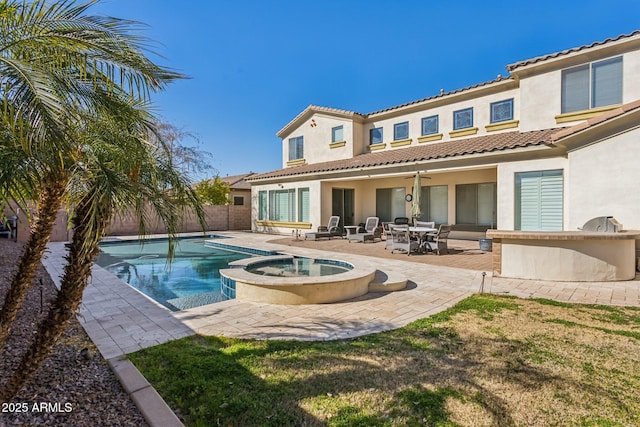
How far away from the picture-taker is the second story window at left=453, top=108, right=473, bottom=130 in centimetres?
1777

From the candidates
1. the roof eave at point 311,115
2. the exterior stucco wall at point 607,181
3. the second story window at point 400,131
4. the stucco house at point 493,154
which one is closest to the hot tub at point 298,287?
the exterior stucco wall at point 607,181

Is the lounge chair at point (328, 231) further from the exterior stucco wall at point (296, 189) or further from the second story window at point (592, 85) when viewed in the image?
the second story window at point (592, 85)

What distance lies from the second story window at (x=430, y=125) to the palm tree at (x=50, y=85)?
1802 centimetres

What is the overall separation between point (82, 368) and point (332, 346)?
3.40 m

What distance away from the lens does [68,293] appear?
10.3 feet

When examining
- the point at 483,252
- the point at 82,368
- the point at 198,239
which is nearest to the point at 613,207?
the point at 483,252

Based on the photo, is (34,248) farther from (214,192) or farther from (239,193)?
(239,193)

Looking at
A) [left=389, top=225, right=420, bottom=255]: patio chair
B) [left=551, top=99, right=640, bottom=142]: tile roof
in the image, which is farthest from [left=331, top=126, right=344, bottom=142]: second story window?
[left=551, top=99, right=640, bottom=142]: tile roof

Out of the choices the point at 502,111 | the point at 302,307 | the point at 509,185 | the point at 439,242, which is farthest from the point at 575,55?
the point at 302,307

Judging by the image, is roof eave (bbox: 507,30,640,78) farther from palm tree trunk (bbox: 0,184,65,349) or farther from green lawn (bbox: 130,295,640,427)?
palm tree trunk (bbox: 0,184,65,349)

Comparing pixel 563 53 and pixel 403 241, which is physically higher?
pixel 563 53

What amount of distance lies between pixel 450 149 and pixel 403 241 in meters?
5.35

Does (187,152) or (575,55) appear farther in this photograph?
(187,152)

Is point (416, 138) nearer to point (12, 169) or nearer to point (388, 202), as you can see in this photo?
point (388, 202)
